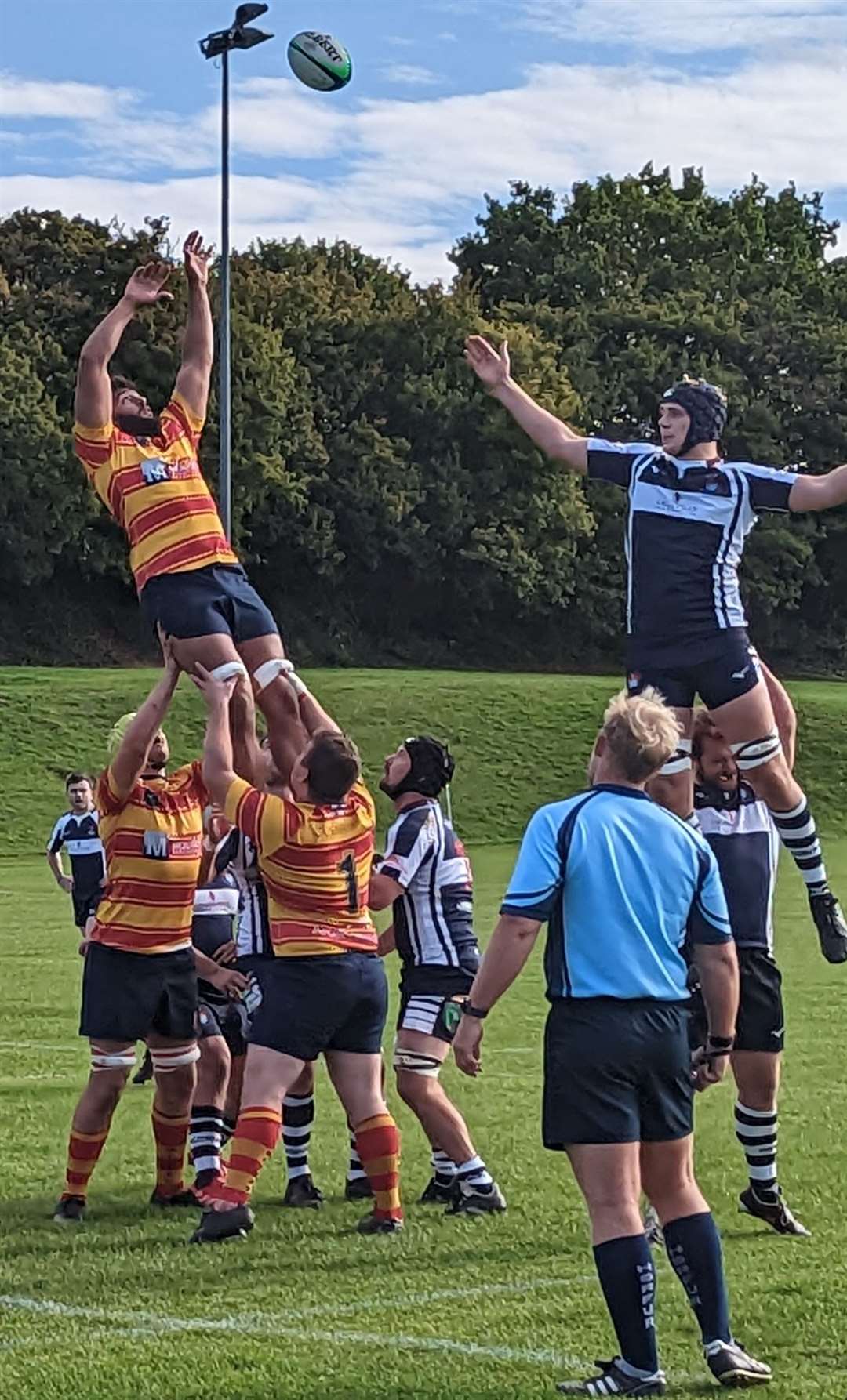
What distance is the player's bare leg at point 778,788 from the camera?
26.8 feet

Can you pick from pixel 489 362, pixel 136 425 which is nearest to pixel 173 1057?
pixel 136 425

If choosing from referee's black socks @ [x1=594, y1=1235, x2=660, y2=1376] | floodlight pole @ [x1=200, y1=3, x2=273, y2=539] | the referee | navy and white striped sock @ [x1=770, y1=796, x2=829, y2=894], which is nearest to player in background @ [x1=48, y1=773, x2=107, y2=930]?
floodlight pole @ [x1=200, y1=3, x2=273, y2=539]

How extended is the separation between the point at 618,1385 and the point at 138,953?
364 centimetres

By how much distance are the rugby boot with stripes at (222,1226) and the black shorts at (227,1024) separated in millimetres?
1307

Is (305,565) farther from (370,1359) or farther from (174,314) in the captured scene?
(370,1359)

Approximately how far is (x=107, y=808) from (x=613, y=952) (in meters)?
3.64

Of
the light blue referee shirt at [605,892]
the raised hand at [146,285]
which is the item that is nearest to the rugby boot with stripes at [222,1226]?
the light blue referee shirt at [605,892]

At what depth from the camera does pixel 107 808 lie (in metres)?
9.10

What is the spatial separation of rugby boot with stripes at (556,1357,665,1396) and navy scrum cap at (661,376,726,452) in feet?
11.9

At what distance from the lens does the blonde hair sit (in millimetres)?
6137

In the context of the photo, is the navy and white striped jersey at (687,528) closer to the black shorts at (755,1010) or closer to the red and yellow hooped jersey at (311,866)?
the red and yellow hooped jersey at (311,866)

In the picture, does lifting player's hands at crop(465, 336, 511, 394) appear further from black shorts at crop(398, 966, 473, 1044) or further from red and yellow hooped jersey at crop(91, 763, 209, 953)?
black shorts at crop(398, 966, 473, 1044)

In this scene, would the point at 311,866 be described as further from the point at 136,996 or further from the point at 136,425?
the point at 136,425

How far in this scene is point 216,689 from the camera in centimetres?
789
